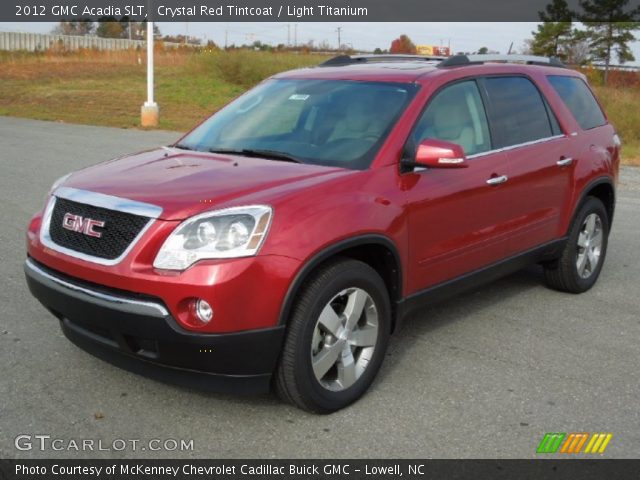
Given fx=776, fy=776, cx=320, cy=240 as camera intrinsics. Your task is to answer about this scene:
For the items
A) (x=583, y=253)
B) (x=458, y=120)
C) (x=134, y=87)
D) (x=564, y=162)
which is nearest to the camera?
(x=458, y=120)

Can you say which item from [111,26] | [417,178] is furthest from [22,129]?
[111,26]

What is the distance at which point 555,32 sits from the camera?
214 feet

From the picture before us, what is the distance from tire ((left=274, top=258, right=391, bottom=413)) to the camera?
3.75 m

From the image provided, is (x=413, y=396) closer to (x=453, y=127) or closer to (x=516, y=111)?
(x=453, y=127)

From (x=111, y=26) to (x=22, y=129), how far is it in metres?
79.9

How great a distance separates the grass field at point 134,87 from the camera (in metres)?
24.0

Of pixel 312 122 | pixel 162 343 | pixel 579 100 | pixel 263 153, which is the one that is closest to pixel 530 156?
pixel 579 100

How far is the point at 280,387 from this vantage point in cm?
385

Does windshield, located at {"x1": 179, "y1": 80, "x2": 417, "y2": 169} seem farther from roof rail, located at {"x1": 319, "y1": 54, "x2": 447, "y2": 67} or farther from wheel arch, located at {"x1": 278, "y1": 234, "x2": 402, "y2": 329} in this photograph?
roof rail, located at {"x1": 319, "y1": 54, "x2": 447, "y2": 67}

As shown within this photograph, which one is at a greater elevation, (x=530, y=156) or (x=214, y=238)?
(x=530, y=156)

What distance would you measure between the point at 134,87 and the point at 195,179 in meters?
33.7

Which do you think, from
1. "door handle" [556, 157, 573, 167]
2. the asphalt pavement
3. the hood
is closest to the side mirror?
the hood

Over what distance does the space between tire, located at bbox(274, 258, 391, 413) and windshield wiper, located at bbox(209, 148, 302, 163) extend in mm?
780
